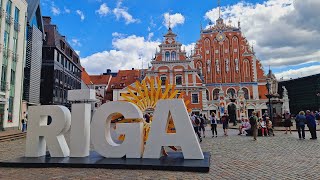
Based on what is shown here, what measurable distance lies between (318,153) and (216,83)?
34.7 meters

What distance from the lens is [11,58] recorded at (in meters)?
23.1

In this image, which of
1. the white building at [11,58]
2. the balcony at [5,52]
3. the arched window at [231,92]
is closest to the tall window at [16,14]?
the white building at [11,58]

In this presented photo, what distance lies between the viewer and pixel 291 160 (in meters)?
7.78

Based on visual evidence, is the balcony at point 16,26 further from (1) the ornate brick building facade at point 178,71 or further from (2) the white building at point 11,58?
(1) the ornate brick building facade at point 178,71

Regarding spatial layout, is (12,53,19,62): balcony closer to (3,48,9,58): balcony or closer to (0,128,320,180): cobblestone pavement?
→ (3,48,9,58): balcony

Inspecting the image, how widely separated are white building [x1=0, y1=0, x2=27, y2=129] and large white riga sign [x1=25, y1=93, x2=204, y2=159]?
52.1 ft

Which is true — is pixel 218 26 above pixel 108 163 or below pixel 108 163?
above

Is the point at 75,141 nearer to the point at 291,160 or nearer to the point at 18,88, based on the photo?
the point at 291,160

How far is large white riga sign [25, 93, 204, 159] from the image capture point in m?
7.89

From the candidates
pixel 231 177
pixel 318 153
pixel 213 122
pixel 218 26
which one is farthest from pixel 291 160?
pixel 218 26

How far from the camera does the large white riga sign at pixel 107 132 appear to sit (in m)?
7.89

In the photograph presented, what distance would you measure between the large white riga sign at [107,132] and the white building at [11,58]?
52.1 ft

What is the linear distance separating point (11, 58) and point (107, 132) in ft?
64.0

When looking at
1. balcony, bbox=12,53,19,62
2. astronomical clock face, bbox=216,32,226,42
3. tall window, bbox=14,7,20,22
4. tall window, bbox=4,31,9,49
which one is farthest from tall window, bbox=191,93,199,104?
tall window, bbox=4,31,9,49
